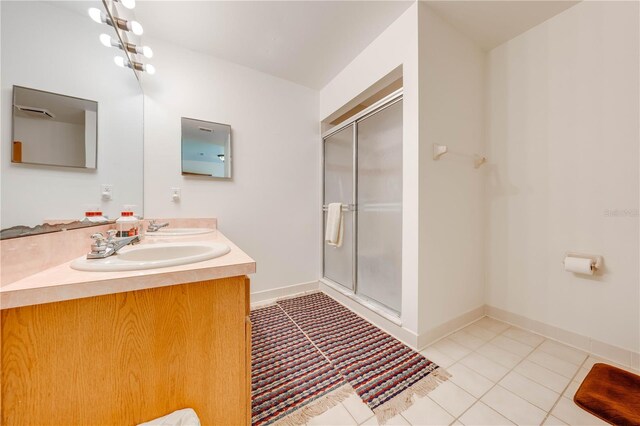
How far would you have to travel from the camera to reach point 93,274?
0.60 metres

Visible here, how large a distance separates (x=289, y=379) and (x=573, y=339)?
76.8 inches

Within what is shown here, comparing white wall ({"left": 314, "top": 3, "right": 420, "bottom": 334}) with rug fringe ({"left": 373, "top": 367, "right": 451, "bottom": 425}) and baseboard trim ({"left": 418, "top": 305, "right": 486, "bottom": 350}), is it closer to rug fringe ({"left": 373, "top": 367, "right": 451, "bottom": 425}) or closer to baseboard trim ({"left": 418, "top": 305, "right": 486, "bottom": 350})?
baseboard trim ({"left": 418, "top": 305, "right": 486, "bottom": 350})

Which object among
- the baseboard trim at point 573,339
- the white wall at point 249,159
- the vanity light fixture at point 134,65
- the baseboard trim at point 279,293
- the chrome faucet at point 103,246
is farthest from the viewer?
the baseboard trim at point 279,293

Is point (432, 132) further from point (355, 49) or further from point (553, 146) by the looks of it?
point (355, 49)

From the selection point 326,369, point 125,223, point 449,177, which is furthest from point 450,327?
point 125,223

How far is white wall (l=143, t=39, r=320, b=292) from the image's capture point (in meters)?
1.87

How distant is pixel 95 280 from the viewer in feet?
1.78

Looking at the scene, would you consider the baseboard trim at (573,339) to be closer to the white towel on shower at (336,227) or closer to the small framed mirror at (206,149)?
the white towel on shower at (336,227)

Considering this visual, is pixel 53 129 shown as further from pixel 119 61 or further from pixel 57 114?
pixel 119 61

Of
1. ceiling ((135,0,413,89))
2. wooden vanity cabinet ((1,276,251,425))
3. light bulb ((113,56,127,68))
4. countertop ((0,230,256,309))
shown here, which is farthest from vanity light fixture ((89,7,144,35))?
wooden vanity cabinet ((1,276,251,425))

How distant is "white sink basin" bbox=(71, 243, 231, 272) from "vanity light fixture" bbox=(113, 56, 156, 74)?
1.04m

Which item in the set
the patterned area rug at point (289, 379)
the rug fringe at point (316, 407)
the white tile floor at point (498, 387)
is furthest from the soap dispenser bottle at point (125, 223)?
the white tile floor at point (498, 387)

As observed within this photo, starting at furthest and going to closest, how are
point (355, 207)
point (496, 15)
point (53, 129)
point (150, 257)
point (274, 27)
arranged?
1. point (355, 207)
2. point (274, 27)
3. point (496, 15)
4. point (150, 257)
5. point (53, 129)

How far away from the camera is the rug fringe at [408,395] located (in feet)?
3.40
